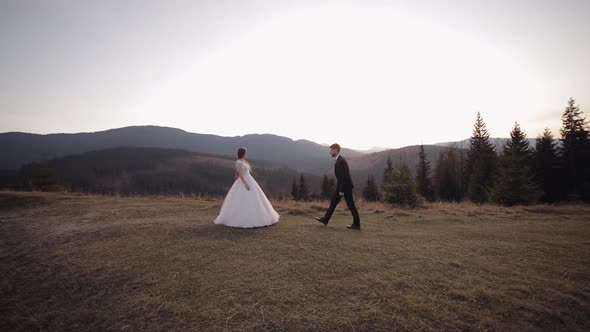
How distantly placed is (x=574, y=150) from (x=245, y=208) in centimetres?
4672

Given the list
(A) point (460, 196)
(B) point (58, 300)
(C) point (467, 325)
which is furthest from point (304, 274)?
(A) point (460, 196)

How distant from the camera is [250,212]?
8.49m

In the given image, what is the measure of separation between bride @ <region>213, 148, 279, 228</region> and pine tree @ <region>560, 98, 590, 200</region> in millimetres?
43365

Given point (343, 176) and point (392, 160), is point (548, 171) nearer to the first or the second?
point (343, 176)

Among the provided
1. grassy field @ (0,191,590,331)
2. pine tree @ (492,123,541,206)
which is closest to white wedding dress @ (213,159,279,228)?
grassy field @ (0,191,590,331)

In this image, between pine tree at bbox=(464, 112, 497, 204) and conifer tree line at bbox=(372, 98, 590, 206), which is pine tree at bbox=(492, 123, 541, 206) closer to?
conifer tree line at bbox=(372, 98, 590, 206)

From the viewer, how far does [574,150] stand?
113ft

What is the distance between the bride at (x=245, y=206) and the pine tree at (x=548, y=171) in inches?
1666

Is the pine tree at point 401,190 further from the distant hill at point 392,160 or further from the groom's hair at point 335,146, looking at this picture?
the distant hill at point 392,160

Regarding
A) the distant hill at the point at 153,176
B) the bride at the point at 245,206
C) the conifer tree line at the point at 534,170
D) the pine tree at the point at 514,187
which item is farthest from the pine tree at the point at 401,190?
the distant hill at the point at 153,176

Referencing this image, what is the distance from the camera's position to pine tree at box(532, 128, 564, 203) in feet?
114

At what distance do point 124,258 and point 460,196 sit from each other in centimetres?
5815

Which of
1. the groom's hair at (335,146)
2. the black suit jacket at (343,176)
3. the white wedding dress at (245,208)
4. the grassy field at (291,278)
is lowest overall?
the grassy field at (291,278)

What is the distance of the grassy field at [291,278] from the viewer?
3469mm
